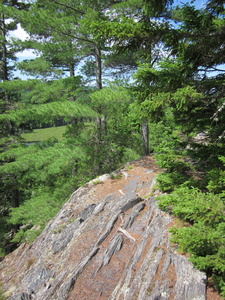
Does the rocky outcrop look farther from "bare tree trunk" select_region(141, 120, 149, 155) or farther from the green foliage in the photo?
"bare tree trunk" select_region(141, 120, 149, 155)

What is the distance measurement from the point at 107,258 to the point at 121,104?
20.7 feet

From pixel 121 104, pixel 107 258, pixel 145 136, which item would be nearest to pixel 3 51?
pixel 121 104

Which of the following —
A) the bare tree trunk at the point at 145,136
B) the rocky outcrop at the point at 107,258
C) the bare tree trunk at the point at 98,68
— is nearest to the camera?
the rocky outcrop at the point at 107,258

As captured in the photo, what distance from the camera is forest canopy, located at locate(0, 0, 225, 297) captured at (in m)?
3.60

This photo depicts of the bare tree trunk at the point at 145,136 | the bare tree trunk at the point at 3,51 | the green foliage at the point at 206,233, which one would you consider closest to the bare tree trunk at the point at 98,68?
the bare tree trunk at the point at 145,136

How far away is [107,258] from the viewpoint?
486cm

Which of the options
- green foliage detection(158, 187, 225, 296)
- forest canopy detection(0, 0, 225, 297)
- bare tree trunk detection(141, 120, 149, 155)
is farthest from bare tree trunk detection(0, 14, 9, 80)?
green foliage detection(158, 187, 225, 296)

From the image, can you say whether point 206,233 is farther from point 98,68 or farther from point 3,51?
point 3,51

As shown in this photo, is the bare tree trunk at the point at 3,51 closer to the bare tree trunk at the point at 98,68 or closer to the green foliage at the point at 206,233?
the bare tree trunk at the point at 98,68

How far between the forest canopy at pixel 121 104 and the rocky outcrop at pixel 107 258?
0.69 meters

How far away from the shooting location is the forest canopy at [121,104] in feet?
11.8

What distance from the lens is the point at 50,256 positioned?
5.77 meters

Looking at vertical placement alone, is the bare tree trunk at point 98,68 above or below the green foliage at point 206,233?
above

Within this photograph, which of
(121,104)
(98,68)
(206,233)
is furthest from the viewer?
(98,68)
